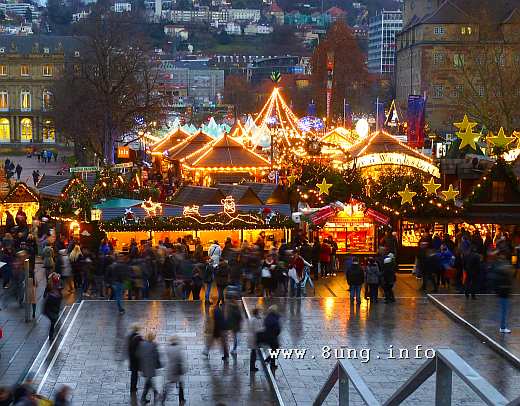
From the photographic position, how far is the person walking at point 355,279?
1733 centimetres

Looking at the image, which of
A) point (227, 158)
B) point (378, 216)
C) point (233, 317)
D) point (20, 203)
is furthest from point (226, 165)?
point (233, 317)

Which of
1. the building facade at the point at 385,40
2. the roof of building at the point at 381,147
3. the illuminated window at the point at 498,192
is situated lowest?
the illuminated window at the point at 498,192

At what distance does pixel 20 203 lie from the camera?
87.6 feet

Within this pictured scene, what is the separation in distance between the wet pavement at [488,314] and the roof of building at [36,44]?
81.8 m

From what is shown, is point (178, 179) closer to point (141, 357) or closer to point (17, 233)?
point (17, 233)

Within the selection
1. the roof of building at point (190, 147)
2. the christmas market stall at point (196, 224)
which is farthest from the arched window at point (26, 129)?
the christmas market stall at point (196, 224)

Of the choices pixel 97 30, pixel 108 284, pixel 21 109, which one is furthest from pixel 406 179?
pixel 21 109

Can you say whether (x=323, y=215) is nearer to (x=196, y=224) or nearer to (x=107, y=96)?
(x=196, y=224)

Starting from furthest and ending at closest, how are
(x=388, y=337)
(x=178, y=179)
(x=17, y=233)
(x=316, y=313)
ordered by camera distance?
(x=178, y=179) → (x=17, y=233) → (x=316, y=313) → (x=388, y=337)

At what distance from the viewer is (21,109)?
306 feet

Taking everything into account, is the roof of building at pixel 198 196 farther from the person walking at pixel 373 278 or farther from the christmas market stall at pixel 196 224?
the person walking at pixel 373 278

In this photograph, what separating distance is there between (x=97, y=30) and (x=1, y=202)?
23.3 meters

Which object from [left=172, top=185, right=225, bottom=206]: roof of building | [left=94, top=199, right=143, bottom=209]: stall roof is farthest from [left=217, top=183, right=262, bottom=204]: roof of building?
[left=94, top=199, right=143, bottom=209]: stall roof

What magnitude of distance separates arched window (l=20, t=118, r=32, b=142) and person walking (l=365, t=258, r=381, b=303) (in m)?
78.1
